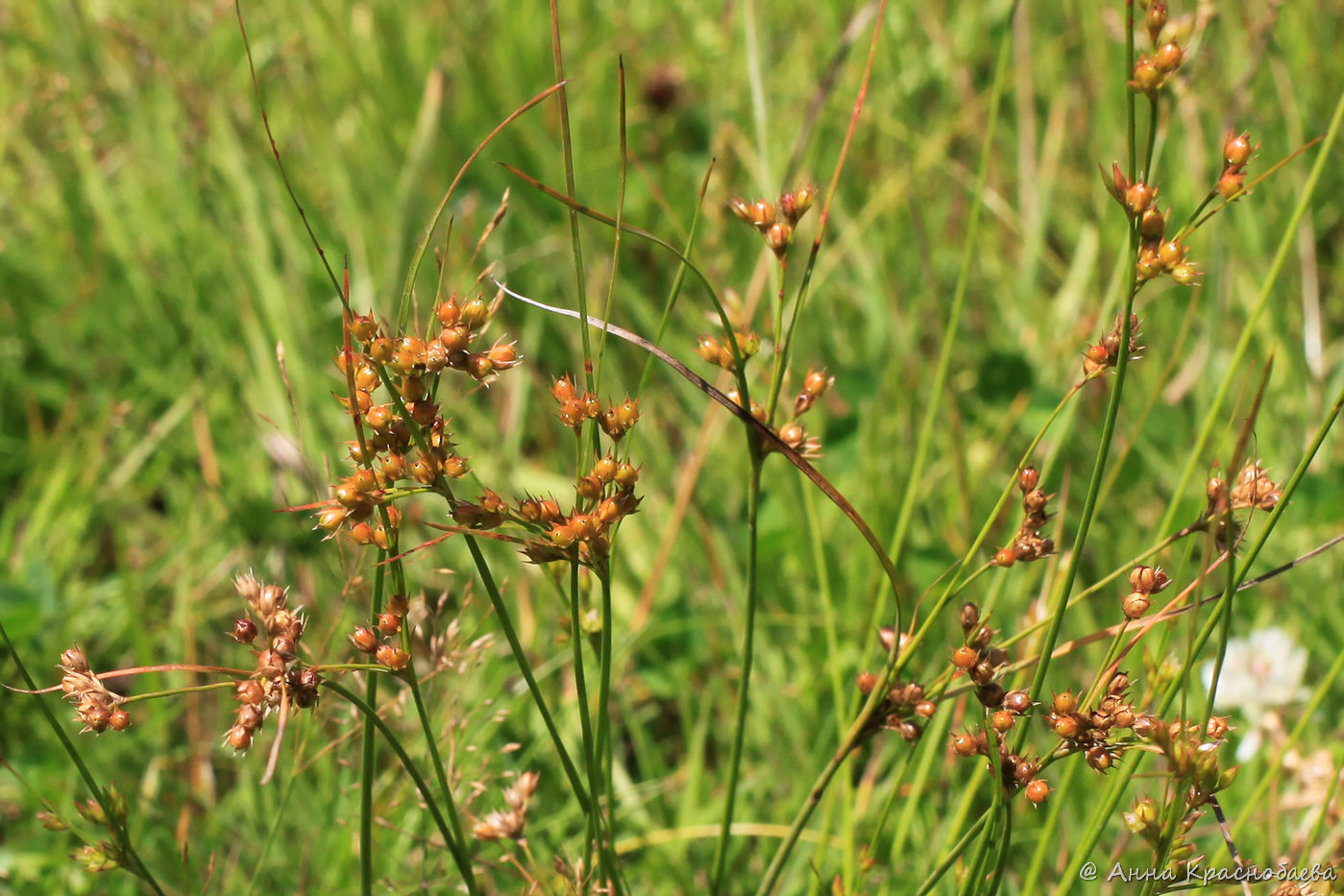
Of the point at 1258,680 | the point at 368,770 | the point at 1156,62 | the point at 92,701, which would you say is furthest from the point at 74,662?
the point at 1258,680

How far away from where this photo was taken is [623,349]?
2.46 meters

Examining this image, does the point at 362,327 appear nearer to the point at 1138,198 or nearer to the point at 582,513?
the point at 582,513

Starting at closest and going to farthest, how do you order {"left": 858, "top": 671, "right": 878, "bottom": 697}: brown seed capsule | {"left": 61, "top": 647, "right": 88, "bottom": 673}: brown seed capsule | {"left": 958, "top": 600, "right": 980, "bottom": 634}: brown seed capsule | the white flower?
1. {"left": 61, "top": 647, "right": 88, "bottom": 673}: brown seed capsule
2. {"left": 958, "top": 600, "right": 980, "bottom": 634}: brown seed capsule
3. {"left": 858, "top": 671, "right": 878, "bottom": 697}: brown seed capsule
4. the white flower

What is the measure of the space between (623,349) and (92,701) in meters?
1.82

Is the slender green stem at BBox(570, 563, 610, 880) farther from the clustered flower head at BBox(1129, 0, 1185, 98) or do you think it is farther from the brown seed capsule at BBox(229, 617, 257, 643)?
the clustered flower head at BBox(1129, 0, 1185, 98)

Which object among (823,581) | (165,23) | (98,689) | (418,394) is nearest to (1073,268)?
(823,581)

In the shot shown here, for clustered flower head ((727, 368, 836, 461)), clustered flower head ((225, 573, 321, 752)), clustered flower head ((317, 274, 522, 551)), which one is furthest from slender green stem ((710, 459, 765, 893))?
clustered flower head ((225, 573, 321, 752))

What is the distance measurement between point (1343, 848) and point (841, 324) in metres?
1.48

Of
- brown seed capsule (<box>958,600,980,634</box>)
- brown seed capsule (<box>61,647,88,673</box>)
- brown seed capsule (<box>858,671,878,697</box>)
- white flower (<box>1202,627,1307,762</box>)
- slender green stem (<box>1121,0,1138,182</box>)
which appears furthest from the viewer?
white flower (<box>1202,627,1307,762</box>)

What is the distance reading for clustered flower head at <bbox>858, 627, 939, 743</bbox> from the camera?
899mm

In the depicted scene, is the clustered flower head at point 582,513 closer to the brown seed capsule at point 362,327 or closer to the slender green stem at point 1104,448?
the brown seed capsule at point 362,327

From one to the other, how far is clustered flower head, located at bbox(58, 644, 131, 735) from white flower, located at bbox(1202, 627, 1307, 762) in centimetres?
138

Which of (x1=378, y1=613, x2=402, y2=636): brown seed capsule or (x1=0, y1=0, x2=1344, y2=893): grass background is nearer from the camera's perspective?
(x1=378, y1=613, x2=402, y2=636): brown seed capsule

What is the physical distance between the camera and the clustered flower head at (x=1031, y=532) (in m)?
0.84
